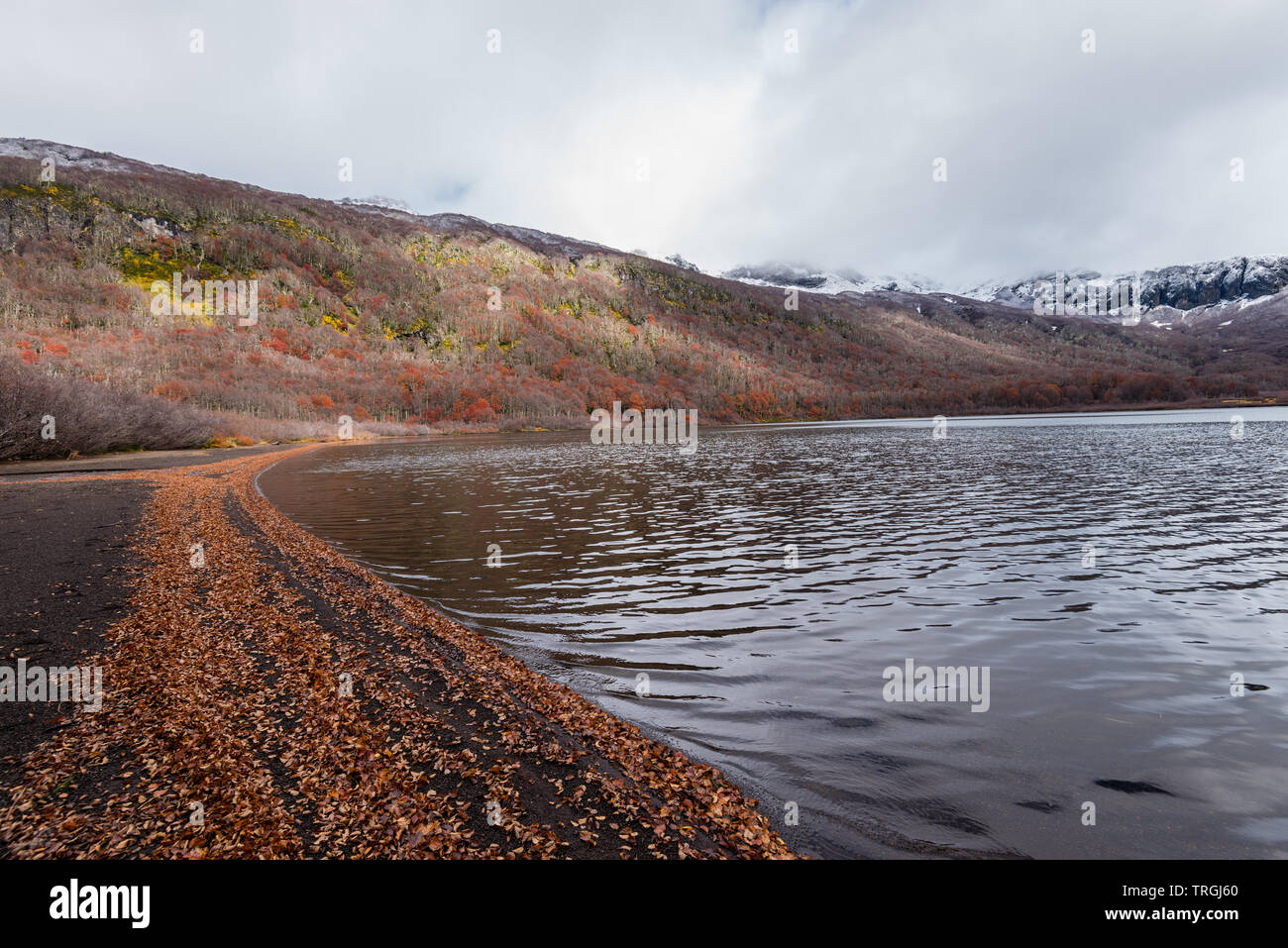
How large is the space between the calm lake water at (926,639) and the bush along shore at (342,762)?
40.4 inches

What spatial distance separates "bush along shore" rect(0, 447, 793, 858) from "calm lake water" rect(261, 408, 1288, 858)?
3.37ft

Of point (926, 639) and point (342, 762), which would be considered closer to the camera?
point (342, 762)

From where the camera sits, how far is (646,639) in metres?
11.5

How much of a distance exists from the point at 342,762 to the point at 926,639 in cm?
966

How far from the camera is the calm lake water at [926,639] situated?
6.30 metres

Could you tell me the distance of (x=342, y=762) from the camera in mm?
6668

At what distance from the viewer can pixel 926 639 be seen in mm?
11289

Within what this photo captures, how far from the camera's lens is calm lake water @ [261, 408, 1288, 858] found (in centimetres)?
630

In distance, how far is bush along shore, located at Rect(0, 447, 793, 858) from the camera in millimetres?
5375

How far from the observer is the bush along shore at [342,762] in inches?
212

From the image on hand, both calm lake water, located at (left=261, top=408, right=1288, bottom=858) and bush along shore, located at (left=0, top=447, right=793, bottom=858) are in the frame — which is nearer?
bush along shore, located at (left=0, top=447, right=793, bottom=858)

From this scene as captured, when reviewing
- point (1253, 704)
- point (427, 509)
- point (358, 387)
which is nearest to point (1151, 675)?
point (1253, 704)

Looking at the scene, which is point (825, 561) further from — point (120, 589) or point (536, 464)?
point (536, 464)

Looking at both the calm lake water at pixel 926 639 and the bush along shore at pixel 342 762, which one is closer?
the bush along shore at pixel 342 762
